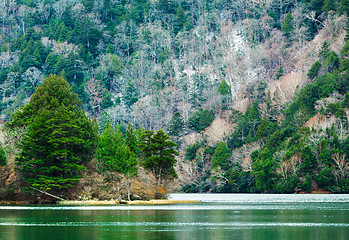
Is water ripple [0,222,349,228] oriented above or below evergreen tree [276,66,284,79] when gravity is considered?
below

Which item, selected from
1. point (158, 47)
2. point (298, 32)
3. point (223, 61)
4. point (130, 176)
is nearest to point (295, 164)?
point (130, 176)

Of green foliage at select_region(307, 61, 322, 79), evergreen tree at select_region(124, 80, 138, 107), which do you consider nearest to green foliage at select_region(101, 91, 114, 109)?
evergreen tree at select_region(124, 80, 138, 107)

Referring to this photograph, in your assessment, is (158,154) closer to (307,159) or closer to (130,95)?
(307,159)

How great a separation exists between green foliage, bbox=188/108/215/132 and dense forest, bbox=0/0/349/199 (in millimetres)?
341

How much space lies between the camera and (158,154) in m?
73.4

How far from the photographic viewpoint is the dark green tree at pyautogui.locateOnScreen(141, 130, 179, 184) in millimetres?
72625

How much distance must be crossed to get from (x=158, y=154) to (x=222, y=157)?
139 feet

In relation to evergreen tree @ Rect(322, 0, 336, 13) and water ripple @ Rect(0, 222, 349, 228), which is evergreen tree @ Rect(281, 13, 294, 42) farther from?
water ripple @ Rect(0, 222, 349, 228)

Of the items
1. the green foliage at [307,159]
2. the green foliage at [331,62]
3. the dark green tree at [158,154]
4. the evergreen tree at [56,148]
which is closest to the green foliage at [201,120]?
the green foliage at [331,62]

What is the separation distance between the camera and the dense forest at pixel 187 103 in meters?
67.9

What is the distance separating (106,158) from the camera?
67.8 m

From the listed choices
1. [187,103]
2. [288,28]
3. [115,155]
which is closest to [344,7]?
[288,28]

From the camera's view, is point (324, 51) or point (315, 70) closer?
point (315, 70)

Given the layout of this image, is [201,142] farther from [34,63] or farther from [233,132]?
Result: [34,63]
